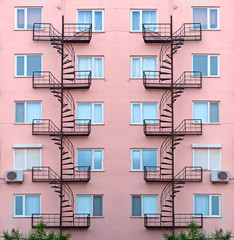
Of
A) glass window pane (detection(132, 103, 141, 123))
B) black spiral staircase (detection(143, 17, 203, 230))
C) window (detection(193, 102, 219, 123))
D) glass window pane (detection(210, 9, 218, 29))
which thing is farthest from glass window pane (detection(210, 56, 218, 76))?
glass window pane (detection(132, 103, 141, 123))

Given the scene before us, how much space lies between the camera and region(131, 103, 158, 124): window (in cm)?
6200

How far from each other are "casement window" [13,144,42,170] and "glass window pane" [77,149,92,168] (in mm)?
2322

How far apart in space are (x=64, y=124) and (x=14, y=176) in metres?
4.23

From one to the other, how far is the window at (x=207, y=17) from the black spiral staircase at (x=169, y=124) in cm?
→ 39

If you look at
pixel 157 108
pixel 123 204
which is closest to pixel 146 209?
pixel 123 204

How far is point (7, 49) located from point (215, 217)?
618 inches

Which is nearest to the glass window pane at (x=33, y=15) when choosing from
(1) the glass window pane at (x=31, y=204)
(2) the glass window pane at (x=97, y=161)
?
(2) the glass window pane at (x=97, y=161)

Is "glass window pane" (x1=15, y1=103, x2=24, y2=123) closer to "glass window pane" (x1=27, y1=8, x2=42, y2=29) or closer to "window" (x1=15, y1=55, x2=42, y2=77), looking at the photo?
"window" (x1=15, y1=55, x2=42, y2=77)

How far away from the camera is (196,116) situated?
62.1 meters

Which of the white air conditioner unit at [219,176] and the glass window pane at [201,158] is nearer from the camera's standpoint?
the white air conditioner unit at [219,176]

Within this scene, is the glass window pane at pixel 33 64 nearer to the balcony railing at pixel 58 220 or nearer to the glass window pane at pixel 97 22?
the glass window pane at pixel 97 22

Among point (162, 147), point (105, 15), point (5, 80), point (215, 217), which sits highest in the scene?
point (105, 15)

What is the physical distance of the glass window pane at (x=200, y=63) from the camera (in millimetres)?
62438

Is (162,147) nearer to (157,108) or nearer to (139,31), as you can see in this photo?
(157,108)
